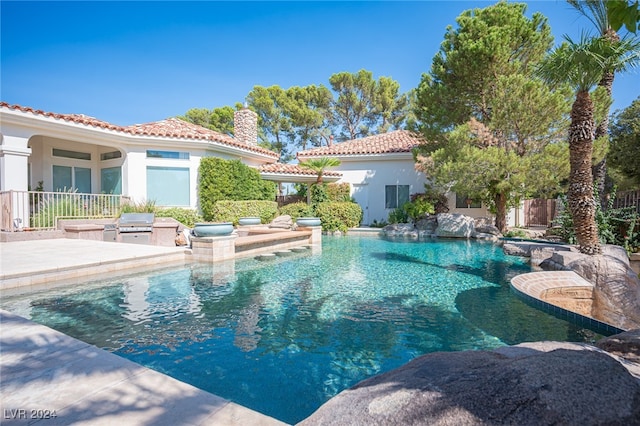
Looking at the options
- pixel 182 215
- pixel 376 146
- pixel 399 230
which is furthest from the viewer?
pixel 376 146

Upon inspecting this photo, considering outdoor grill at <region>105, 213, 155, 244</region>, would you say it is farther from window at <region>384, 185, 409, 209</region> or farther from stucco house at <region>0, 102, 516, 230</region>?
window at <region>384, 185, 409, 209</region>

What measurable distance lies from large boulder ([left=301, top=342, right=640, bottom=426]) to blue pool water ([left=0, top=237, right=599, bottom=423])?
5.22 feet

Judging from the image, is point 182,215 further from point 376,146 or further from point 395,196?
point 376,146

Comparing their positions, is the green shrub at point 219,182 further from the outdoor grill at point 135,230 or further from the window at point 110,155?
the outdoor grill at point 135,230

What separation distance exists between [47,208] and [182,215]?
5249mm

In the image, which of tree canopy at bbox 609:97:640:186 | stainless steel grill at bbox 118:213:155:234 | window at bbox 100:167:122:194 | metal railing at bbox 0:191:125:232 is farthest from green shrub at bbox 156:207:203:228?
tree canopy at bbox 609:97:640:186

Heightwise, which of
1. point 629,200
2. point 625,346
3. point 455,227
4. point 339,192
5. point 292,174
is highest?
point 292,174

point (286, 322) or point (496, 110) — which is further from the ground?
point (496, 110)

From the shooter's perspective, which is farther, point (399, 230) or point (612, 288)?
point (399, 230)

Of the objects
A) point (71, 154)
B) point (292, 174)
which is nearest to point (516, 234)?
point (292, 174)

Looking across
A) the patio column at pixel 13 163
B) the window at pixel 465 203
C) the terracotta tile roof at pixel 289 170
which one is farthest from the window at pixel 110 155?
the window at pixel 465 203

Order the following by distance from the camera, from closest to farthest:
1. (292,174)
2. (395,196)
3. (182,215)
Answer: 1. (182,215)
2. (292,174)
3. (395,196)

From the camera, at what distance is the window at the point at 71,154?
1611 cm

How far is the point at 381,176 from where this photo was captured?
22.7 meters
